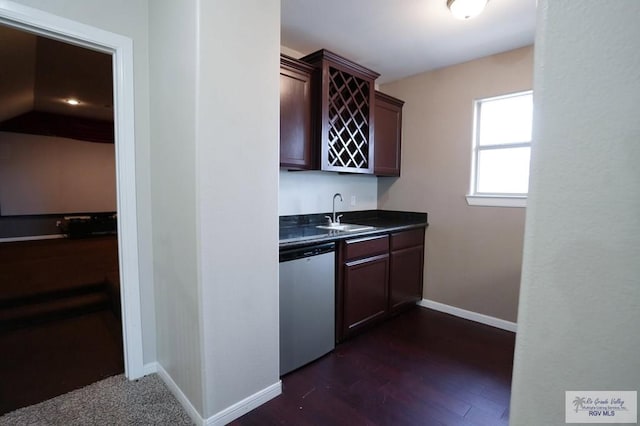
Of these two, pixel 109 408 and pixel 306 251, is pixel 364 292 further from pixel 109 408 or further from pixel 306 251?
pixel 109 408

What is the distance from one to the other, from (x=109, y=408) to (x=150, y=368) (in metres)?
0.35

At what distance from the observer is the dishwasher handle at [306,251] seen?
1.92 meters

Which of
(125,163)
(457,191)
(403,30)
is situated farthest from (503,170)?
(125,163)

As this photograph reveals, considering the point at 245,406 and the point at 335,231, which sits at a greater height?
the point at 335,231

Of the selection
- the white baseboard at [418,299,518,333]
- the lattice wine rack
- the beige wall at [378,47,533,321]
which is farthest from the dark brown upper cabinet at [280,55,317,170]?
the white baseboard at [418,299,518,333]

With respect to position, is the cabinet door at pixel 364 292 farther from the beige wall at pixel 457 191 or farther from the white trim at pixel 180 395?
the white trim at pixel 180 395

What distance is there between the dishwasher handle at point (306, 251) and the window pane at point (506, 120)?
2.00 metres

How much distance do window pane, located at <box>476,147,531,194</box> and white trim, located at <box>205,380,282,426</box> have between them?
8.64 feet

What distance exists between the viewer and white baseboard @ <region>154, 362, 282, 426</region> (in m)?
1.57

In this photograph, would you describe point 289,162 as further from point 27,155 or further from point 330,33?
point 27,155

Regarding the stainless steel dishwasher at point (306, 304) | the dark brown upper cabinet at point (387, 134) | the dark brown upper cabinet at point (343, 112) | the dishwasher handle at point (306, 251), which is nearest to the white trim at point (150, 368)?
the stainless steel dishwasher at point (306, 304)

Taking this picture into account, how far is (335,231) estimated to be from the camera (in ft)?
7.89

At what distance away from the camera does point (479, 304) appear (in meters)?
2.93

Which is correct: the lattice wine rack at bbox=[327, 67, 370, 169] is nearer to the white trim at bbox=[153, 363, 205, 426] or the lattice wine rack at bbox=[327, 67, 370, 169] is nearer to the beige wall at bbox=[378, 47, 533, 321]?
the beige wall at bbox=[378, 47, 533, 321]
